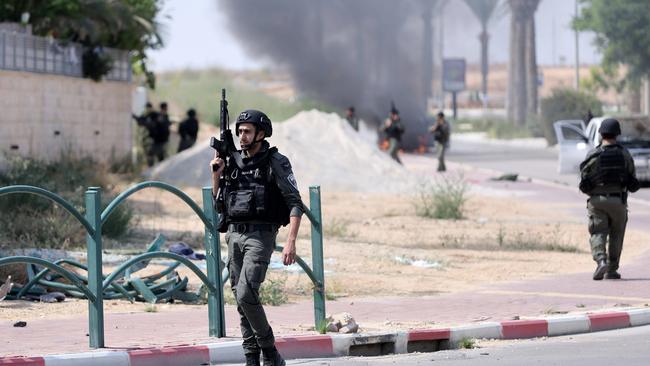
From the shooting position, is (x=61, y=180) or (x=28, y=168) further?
(x=61, y=180)

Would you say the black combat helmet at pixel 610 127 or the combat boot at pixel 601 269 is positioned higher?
the black combat helmet at pixel 610 127

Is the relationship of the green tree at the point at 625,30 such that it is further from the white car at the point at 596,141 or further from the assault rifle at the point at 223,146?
the assault rifle at the point at 223,146

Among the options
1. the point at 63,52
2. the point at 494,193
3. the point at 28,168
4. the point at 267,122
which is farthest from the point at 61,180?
the point at 267,122

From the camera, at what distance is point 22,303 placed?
11.7 metres

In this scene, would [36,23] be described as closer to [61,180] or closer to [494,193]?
[61,180]

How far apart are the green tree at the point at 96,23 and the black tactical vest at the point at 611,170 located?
17.1m

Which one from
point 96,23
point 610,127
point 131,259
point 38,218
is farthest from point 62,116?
point 131,259

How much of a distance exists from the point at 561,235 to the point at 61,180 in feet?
30.7

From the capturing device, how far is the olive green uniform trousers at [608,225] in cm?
1357

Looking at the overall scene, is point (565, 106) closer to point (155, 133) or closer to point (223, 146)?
point (155, 133)

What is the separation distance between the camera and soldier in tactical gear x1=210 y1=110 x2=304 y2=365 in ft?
27.3

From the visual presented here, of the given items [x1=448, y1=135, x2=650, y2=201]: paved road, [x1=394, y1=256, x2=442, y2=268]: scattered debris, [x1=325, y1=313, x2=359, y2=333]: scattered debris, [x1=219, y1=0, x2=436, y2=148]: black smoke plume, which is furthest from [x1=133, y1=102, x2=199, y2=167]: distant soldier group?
[x1=325, y1=313, x2=359, y2=333]: scattered debris

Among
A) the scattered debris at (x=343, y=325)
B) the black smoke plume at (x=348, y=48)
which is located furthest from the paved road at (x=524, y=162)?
the scattered debris at (x=343, y=325)

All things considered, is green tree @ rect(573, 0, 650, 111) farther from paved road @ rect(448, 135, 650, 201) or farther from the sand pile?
the sand pile
